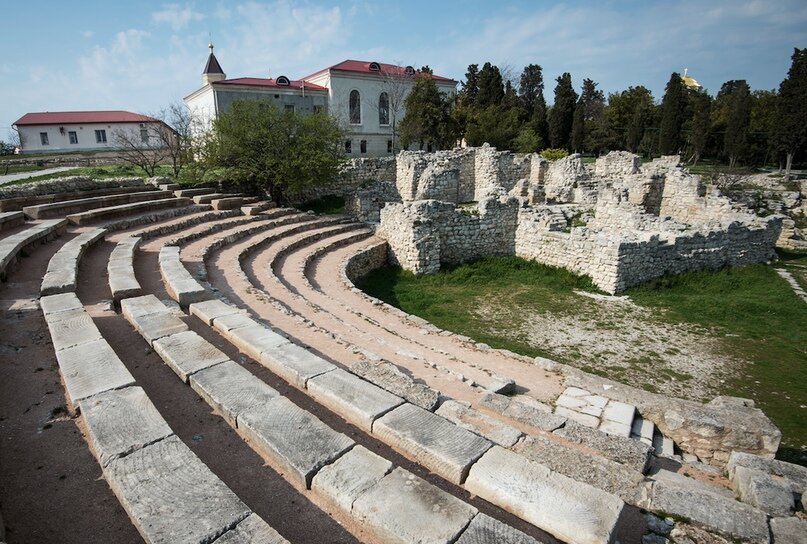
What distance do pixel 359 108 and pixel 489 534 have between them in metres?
46.5

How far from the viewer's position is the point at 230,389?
3861 millimetres

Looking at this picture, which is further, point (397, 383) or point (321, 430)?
point (397, 383)

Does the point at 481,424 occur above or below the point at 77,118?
below

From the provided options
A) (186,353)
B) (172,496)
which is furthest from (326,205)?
(172,496)

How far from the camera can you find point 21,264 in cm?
807

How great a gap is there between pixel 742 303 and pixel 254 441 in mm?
12535

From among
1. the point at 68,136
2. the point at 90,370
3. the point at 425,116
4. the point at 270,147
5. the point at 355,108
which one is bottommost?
the point at 90,370

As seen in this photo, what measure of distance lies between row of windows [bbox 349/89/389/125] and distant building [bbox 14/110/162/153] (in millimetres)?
21710

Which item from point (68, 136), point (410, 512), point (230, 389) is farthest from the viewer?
point (68, 136)

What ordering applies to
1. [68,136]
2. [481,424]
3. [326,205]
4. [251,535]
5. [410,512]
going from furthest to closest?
[68,136] < [326,205] < [481,424] < [410,512] < [251,535]

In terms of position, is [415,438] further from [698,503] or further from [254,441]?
[698,503]

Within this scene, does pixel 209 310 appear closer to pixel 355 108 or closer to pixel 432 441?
pixel 432 441

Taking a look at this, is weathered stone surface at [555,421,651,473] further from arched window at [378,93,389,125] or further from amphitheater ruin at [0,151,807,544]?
arched window at [378,93,389,125]

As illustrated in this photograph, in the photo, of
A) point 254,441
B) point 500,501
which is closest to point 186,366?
point 254,441
